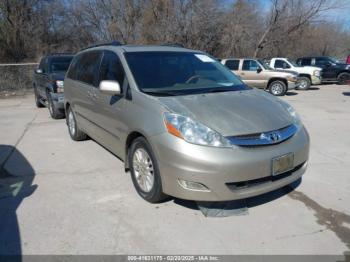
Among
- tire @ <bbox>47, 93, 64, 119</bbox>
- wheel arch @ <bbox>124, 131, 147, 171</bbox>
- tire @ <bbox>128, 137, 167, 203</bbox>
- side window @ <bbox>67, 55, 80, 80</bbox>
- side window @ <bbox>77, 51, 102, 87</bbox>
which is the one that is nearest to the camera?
tire @ <bbox>128, 137, 167, 203</bbox>

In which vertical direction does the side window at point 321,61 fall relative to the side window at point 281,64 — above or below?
below

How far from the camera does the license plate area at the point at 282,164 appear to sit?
3.25 meters

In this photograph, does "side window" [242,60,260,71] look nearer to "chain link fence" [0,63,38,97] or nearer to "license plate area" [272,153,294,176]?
"chain link fence" [0,63,38,97]

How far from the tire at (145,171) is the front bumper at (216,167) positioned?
5.7 inches

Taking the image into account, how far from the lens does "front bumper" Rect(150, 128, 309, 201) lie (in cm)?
308

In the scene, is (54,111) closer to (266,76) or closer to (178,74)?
(178,74)

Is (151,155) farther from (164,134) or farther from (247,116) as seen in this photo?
(247,116)

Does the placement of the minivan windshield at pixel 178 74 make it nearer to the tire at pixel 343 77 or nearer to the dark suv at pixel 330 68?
the dark suv at pixel 330 68

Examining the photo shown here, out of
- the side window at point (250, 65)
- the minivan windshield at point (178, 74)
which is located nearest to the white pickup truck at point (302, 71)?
the side window at point (250, 65)

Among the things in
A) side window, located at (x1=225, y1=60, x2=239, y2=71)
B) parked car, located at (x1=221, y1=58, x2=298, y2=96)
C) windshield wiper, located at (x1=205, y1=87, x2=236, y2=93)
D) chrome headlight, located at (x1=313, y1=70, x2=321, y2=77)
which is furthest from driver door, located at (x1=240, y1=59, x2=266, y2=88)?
windshield wiper, located at (x1=205, y1=87, x2=236, y2=93)

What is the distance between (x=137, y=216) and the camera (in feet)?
11.6

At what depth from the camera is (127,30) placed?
24.7 m

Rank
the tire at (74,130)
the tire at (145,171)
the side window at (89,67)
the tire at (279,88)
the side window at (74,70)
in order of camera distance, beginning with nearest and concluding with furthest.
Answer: the tire at (145,171) → the side window at (89,67) → the side window at (74,70) → the tire at (74,130) → the tire at (279,88)

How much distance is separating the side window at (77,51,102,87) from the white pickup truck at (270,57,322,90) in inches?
528
